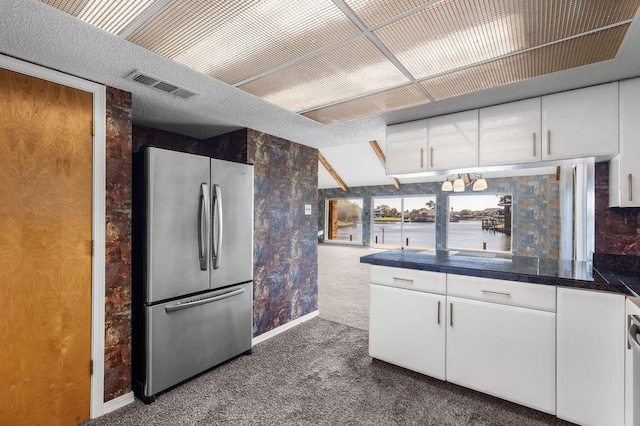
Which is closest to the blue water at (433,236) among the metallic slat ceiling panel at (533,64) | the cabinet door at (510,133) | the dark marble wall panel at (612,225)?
the dark marble wall panel at (612,225)

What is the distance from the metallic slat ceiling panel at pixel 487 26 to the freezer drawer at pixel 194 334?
7.80ft

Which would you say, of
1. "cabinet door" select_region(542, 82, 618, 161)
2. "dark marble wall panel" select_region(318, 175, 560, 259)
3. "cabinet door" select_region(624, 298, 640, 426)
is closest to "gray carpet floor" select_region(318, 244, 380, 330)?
"cabinet door" select_region(624, 298, 640, 426)

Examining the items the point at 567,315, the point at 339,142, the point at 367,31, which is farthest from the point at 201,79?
the point at 567,315

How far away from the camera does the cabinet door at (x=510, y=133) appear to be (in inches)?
90.3

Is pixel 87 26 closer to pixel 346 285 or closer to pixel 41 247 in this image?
pixel 41 247

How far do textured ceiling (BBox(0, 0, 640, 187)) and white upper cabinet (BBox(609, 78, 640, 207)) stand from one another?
11 centimetres

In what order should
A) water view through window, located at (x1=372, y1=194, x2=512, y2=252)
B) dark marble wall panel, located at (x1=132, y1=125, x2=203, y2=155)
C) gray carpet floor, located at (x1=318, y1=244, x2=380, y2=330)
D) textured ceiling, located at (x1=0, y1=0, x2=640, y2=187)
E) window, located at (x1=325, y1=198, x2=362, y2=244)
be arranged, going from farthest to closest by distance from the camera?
window, located at (x1=325, y1=198, x2=362, y2=244) → water view through window, located at (x1=372, y1=194, x2=512, y2=252) → gray carpet floor, located at (x1=318, y1=244, x2=380, y2=330) → dark marble wall panel, located at (x1=132, y1=125, x2=203, y2=155) → textured ceiling, located at (x1=0, y1=0, x2=640, y2=187)

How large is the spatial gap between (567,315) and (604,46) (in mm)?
1586

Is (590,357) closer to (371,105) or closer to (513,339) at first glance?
(513,339)

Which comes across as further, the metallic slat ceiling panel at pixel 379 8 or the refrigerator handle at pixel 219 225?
the refrigerator handle at pixel 219 225

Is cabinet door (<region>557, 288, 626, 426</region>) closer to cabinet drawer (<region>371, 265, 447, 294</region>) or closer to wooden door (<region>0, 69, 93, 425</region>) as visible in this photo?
cabinet drawer (<region>371, 265, 447, 294</region>)

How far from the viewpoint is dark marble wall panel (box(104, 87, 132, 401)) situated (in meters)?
2.17

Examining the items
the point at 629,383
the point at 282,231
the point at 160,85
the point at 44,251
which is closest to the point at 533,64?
the point at 629,383

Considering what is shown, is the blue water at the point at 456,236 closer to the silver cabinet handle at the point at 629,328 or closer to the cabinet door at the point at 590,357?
the cabinet door at the point at 590,357
